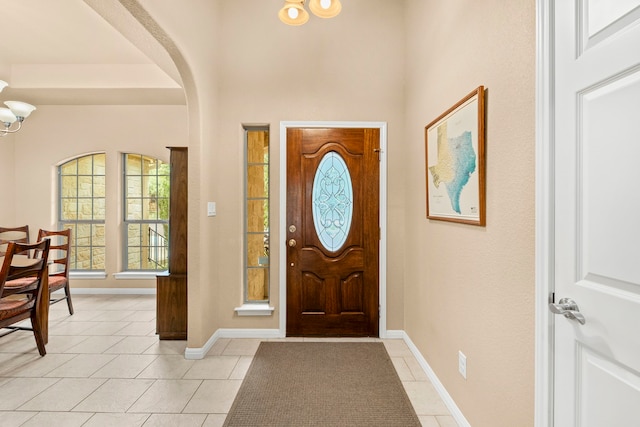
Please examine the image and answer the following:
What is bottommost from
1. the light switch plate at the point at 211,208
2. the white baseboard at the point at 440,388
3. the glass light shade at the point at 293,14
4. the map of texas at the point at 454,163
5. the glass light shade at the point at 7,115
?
the white baseboard at the point at 440,388

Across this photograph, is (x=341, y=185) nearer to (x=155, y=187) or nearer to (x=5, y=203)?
(x=155, y=187)

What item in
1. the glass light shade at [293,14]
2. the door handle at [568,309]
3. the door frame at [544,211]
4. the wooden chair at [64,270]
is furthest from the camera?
the wooden chair at [64,270]

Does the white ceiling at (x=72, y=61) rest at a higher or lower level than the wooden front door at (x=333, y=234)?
higher

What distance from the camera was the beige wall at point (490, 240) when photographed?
51.3 inches

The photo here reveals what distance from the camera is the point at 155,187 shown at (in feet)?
16.1

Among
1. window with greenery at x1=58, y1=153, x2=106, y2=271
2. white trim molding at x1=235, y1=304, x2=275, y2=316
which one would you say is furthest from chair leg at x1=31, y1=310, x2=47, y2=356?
window with greenery at x1=58, y1=153, x2=106, y2=271

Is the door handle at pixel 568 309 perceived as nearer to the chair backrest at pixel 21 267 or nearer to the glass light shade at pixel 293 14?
the glass light shade at pixel 293 14

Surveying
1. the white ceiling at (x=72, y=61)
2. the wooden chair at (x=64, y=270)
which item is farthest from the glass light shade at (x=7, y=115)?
the wooden chair at (x=64, y=270)

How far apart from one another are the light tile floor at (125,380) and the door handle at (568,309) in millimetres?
1197

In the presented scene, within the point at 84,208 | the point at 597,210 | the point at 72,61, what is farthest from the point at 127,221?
the point at 597,210

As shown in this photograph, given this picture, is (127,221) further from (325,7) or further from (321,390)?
(325,7)

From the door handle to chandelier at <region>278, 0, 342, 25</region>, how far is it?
2056 millimetres

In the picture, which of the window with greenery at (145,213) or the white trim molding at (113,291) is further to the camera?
the window with greenery at (145,213)

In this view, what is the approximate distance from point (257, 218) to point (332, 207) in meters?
0.84
